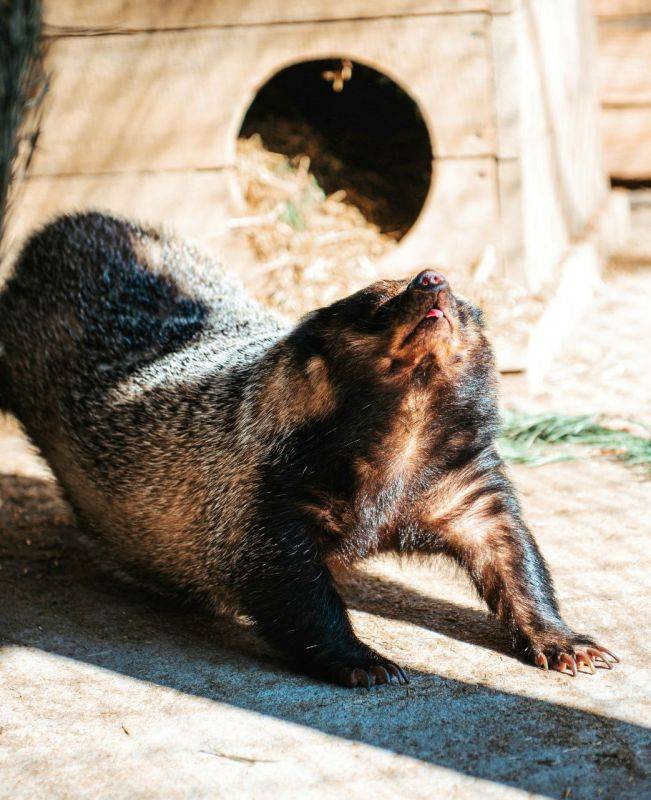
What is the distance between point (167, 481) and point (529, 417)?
2335 mm

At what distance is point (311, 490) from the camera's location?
3.61 m

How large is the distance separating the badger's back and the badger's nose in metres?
0.89

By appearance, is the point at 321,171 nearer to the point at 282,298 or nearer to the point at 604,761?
the point at 282,298

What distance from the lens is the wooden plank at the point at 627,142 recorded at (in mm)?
9836

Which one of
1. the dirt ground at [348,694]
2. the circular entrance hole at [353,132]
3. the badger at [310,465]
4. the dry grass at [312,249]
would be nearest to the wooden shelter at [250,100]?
the dry grass at [312,249]

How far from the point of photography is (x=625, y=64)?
31.9ft

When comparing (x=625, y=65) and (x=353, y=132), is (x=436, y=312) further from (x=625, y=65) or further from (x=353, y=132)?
(x=625, y=65)

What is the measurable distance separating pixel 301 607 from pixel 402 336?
914 millimetres

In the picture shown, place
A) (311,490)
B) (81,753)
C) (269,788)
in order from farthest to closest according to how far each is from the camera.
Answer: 1. (311,490)
2. (81,753)
3. (269,788)

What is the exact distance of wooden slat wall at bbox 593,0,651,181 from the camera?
966 cm

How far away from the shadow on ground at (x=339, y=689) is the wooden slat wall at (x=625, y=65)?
22.1 feet

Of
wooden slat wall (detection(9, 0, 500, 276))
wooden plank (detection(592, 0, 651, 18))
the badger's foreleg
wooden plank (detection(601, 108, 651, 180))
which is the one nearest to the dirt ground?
the badger's foreleg

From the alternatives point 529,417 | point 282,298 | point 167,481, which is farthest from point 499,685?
point 282,298

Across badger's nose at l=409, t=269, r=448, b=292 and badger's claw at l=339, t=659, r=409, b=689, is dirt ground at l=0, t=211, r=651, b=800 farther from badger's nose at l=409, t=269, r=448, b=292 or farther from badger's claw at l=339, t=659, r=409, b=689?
badger's nose at l=409, t=269, r=448, b=292
